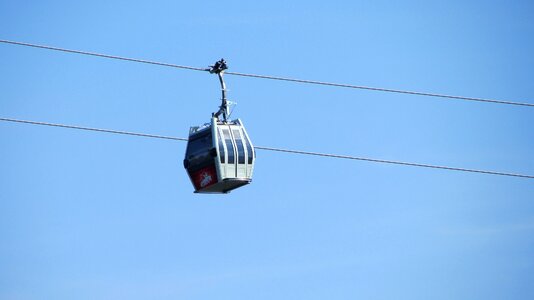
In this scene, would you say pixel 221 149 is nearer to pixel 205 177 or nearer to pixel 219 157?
pixel 219 157

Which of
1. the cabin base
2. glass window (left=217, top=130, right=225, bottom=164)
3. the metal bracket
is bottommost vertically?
the cabin base

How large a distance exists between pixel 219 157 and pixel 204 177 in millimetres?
944

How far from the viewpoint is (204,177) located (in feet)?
132

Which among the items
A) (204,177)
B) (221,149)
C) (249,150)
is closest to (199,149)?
(221,149)

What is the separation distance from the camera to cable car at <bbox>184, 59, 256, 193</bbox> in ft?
131

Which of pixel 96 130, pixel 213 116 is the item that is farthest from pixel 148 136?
pixel 213 116

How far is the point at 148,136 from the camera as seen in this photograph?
3756 cm

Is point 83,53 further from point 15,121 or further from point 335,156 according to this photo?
point 335,156

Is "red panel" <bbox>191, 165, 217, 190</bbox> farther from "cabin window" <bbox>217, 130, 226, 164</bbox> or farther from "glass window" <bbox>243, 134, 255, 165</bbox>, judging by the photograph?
"glass window" <bbox>243, 134, 255, 165</bbox>

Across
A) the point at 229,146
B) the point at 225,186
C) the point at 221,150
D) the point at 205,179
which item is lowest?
Result: the point at 225,186

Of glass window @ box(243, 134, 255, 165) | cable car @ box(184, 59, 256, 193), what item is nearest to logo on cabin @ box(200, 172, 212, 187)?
cable car @ box(184, 59, 256, 193)

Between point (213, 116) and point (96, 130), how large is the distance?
18.3ft

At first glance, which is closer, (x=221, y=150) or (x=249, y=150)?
(x=221, y=150)

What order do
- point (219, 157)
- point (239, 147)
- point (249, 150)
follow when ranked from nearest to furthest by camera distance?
1. point (219, 157)
2. point (239, 147)
3. point (249, 150)
